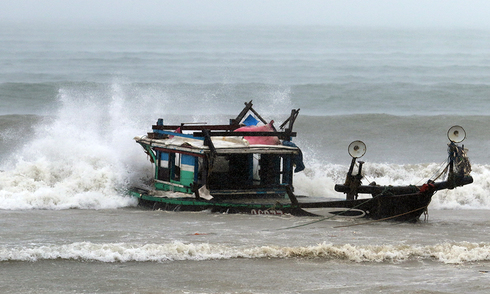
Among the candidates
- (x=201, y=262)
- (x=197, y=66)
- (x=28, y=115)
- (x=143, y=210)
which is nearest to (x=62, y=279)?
(x=201, y=262)

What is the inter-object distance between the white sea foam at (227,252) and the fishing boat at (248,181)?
2238mm

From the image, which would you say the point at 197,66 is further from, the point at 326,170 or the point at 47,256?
the point at 47,256

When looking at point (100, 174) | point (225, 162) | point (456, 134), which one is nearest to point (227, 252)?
point (225, 162)

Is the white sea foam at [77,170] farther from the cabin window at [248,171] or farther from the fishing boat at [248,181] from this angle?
the cabin window at [248,171]

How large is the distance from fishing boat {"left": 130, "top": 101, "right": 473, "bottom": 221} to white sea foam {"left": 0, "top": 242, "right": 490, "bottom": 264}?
224 centimetres

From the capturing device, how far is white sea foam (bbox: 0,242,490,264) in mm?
9969

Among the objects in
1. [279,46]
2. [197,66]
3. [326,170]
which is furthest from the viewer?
[279,46]

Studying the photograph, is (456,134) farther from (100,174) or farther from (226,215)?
(100,174)

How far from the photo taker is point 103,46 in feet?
242

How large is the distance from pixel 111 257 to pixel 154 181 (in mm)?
5170

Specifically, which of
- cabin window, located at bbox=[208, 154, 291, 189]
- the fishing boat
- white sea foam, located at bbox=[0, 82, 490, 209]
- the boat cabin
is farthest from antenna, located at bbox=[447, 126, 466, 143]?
white sea foam, located at bbox=[0, 82, 490, 209]

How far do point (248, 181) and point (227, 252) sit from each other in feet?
13.8

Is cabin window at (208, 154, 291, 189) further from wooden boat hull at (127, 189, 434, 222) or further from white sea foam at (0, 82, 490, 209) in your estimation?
white sea foam at (0, 82, 490, 209)

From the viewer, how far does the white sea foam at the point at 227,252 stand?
9969 millimetres
